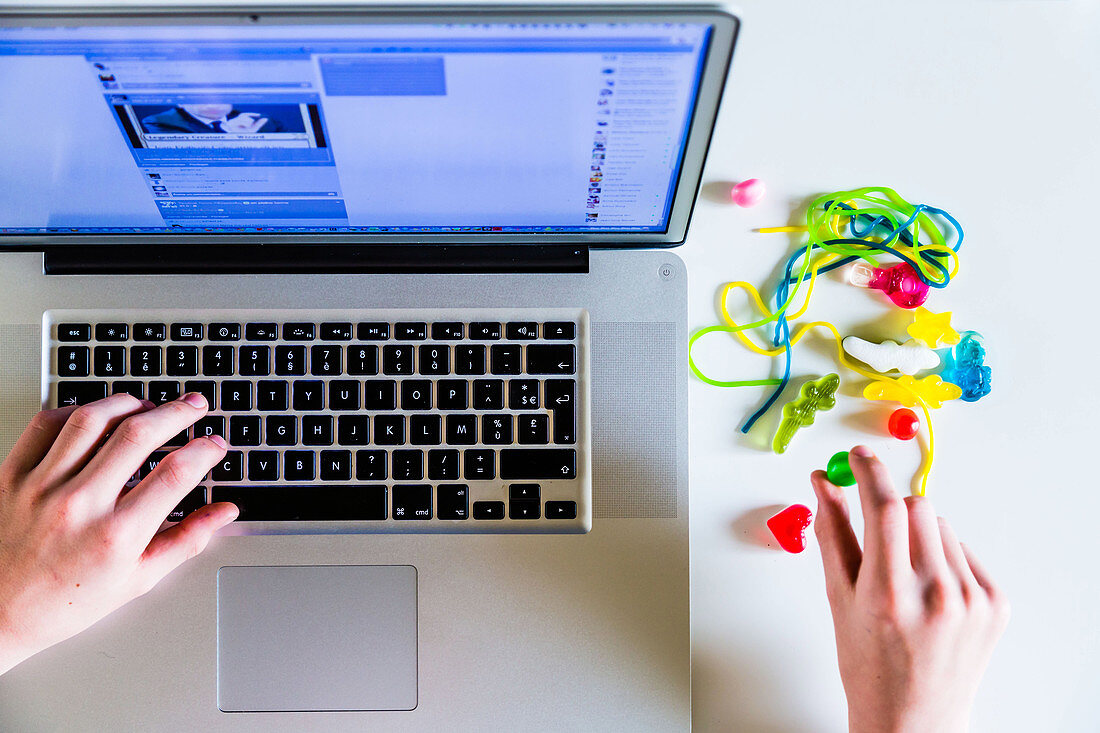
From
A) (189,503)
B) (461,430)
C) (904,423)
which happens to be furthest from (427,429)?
(904,423)

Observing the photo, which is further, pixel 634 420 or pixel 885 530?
pixel 634 420

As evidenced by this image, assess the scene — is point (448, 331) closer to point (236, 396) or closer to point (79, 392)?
point (236, 396)

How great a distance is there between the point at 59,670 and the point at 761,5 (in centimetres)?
95

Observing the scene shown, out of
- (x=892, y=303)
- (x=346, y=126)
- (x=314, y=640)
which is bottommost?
(x=314, y=640)

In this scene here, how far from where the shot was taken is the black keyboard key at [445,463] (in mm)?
672

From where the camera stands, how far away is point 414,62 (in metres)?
0.49

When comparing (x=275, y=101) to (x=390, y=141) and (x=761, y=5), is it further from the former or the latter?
(x=761, y=5)

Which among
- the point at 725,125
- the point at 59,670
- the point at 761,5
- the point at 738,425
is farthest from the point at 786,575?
the point at 59,670

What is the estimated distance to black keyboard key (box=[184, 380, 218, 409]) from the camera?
67 cm

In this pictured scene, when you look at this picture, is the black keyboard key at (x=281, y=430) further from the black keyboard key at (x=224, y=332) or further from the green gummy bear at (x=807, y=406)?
the green gummy bear at (x=807, y=406)

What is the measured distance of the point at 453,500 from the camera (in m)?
0.67

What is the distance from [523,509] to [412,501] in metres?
0.11

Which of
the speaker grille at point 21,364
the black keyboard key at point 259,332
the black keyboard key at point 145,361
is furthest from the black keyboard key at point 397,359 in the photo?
the speaker grille at point 21,364

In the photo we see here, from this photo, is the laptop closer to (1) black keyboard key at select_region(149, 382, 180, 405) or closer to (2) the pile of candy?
(1) black keyboard key at select_region(149, 382, 180, 405)
